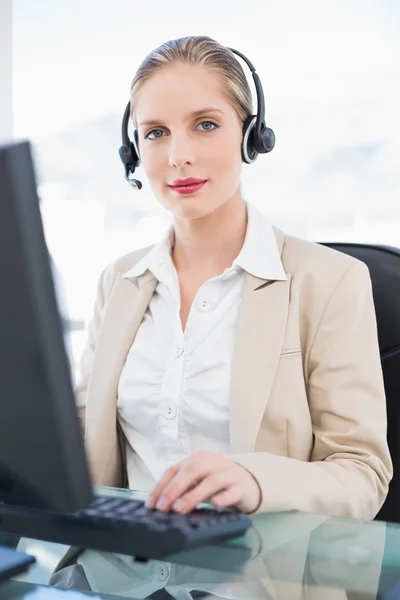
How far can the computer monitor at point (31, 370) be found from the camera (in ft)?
1.82

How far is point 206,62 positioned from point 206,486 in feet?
2.63

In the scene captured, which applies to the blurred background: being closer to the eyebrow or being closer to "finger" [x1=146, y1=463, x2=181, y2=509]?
the eyebrow

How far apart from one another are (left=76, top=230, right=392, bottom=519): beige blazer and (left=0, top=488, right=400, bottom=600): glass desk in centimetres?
31

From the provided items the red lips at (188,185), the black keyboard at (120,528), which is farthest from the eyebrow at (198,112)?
the black keyboard at (120,528)

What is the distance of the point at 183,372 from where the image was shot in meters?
1.39

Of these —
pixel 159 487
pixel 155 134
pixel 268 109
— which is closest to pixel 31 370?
pixel 159 487

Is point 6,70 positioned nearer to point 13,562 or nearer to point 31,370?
point 13,562

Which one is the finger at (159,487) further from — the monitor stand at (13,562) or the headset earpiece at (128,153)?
the headset earpiece at (128,153)

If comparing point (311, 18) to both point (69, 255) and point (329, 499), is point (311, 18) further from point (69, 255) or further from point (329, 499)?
point (329, 499)

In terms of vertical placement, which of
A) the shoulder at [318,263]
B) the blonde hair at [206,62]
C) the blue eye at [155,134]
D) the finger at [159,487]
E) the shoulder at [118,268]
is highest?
the blonde hair at [206,62]

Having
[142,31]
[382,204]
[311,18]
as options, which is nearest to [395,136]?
[382,204]

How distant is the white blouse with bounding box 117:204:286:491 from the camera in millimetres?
1377

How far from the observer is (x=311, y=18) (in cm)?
293

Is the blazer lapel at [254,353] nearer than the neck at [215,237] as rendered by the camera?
Yes
